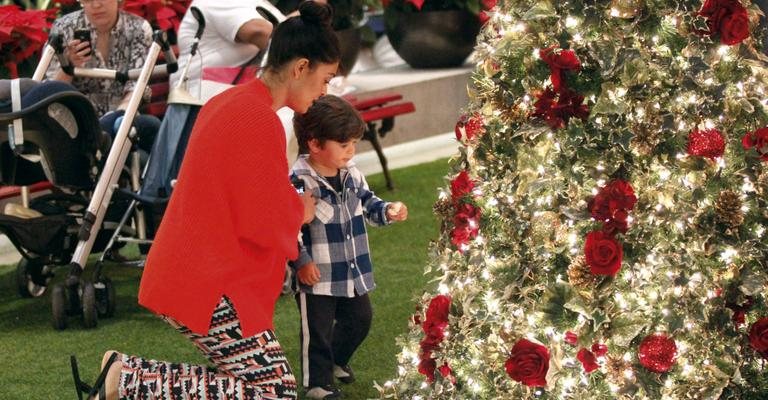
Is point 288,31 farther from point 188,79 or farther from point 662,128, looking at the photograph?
point 188,79

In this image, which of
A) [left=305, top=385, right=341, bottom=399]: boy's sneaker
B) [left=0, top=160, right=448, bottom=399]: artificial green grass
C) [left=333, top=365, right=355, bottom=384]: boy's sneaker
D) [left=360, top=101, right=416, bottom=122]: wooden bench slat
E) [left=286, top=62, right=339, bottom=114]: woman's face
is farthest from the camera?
[left=360, top=101, right=416, bottom=122]: wooden bench slat

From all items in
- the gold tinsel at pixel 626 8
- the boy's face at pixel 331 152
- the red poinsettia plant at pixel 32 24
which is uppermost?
the gold tinsel at pixel 626 8

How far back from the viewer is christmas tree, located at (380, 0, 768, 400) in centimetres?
335

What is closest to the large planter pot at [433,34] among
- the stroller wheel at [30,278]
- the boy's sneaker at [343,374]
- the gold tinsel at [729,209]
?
the stroller wheel at [30,278]

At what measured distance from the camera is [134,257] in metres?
6.67

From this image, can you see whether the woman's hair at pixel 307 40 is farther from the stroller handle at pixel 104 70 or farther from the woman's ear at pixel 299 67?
the stroller handle at pixel 104 70

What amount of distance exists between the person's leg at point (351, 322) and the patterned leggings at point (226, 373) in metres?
0.66

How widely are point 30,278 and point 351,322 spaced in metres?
2.03

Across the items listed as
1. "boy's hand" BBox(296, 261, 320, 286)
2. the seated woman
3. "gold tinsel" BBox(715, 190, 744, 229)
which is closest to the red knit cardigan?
"boy's hand" BBox(296, 261, 320, 286)

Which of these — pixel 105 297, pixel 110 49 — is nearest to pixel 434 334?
pixel 105 297

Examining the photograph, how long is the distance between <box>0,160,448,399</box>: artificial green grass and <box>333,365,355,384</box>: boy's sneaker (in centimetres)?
3

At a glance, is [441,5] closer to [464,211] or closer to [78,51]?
[78,51]

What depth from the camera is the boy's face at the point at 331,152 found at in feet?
14.1

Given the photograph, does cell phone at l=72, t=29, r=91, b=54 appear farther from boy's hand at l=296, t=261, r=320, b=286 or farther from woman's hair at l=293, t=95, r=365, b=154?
boy's hand at l=296, t=261, r=320, b=286
